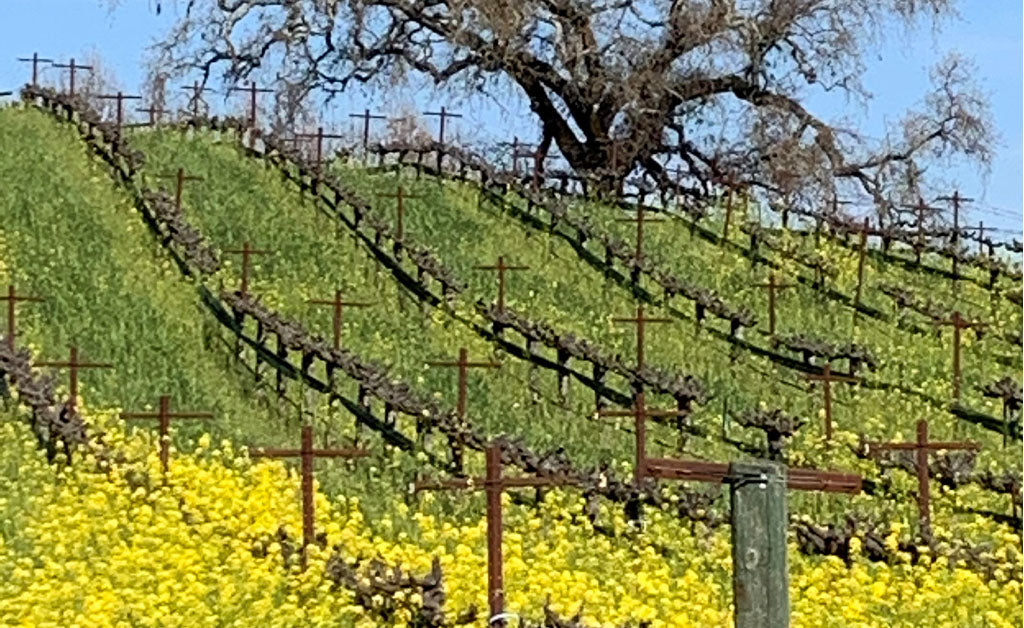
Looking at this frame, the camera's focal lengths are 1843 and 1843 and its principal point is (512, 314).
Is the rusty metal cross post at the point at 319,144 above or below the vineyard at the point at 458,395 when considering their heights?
above

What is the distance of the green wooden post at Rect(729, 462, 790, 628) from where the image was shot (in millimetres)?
6984

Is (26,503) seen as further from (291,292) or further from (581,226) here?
(581,226)

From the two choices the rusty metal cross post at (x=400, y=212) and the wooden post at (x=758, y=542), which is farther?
the rusty metal cross post at (x=400, y=212)

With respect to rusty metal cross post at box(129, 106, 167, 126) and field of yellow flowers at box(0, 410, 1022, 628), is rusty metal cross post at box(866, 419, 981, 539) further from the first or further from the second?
rusty metal cross post at box(129, 106, 167, 126)

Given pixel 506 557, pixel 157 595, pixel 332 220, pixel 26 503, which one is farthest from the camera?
pixel 332 220

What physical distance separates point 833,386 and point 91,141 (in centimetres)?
1781

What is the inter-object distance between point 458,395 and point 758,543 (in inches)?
612

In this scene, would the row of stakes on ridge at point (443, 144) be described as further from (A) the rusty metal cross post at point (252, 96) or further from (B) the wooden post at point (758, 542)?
(B) the wooden post at point (758, 542)

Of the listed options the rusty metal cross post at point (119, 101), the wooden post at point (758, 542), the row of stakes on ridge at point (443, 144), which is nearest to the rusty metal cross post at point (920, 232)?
the row of stakes on ridge at point (443, 144)

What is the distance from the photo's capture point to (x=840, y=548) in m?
15.9

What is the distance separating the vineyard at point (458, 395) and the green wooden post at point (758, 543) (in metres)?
0.05

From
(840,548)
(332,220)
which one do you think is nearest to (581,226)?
(332,220)

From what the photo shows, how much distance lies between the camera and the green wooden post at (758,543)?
6.98m

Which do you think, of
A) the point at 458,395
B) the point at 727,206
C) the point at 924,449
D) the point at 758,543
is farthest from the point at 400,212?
the point at 758,543
